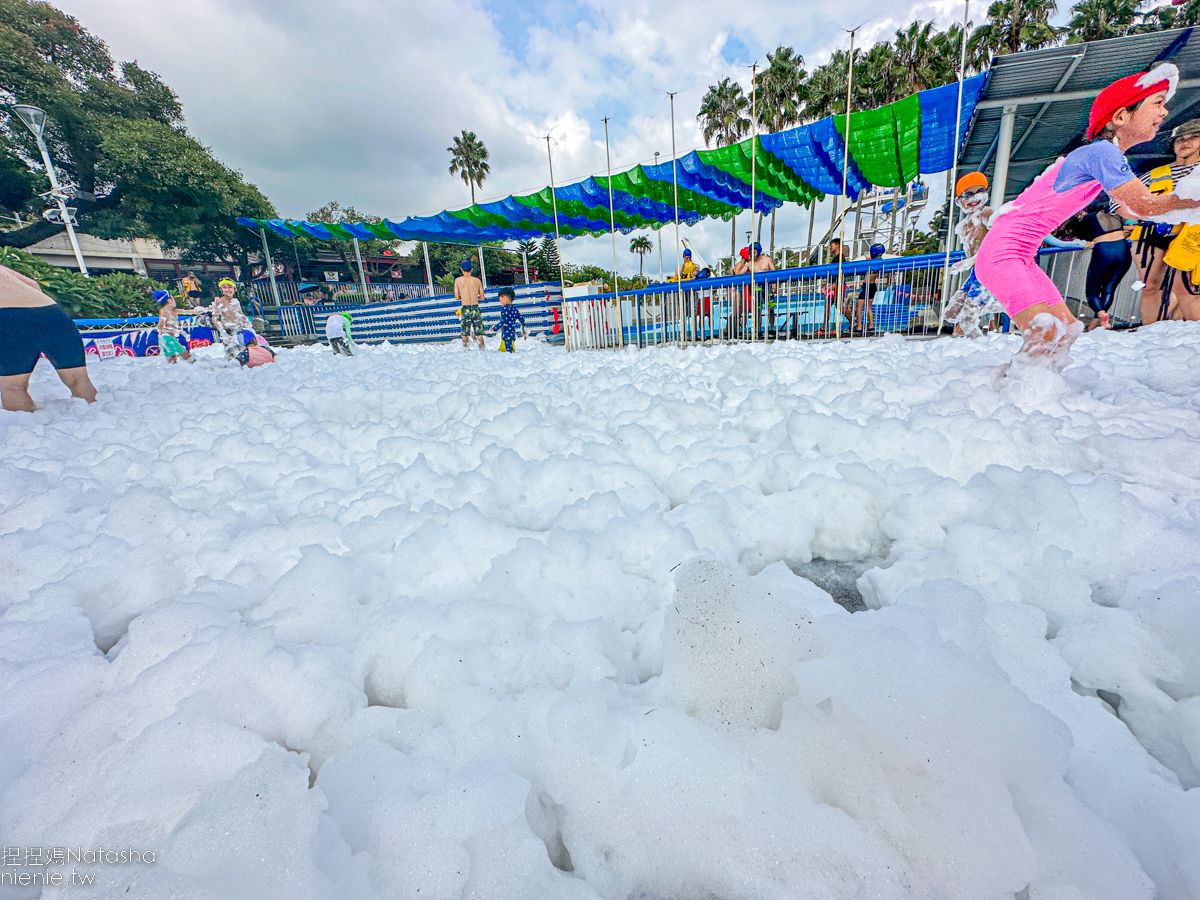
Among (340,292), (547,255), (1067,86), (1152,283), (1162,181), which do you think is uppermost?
(547,255)

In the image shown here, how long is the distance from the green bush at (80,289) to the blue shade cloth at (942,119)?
22.4m

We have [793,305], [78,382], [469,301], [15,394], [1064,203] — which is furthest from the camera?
[469,301]

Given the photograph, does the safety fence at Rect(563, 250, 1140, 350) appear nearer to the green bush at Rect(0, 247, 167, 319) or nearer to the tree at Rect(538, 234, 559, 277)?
the green bush at Rect(0, 247, 167, 319)

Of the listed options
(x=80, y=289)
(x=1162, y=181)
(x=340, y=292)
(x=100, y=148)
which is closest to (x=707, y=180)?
(x=1162, y=181)

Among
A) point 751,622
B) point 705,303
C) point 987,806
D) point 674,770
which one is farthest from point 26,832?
point 705,303

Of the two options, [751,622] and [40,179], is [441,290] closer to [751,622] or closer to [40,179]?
[40,179]

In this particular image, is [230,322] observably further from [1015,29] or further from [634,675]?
[1015,29]

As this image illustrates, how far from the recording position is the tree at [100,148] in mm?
20469

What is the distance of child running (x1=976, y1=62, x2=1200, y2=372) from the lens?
2.28m

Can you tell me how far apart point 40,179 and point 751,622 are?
115ft

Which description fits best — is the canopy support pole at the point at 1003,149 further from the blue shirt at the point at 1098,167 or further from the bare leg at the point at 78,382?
the bare leg at the point at 78,382

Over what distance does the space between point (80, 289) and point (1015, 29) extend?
1448 inches

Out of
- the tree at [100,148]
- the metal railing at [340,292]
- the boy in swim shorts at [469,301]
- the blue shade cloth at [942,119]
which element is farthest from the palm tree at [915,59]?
the tree at [100,148]

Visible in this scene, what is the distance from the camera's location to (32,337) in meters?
3.33
